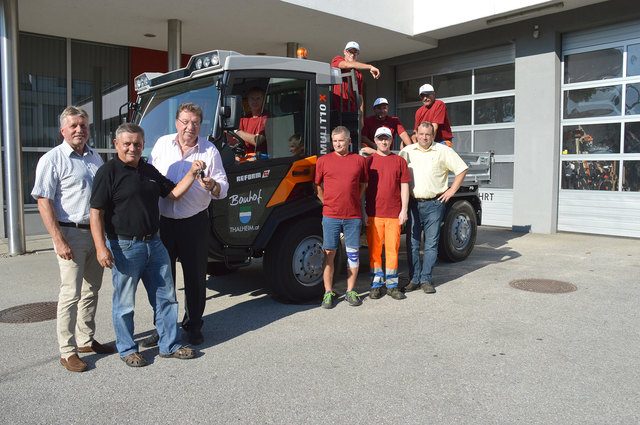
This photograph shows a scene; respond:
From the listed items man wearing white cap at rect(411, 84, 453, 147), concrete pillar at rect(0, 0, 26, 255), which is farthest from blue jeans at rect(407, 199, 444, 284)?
concrete pillar at rect(0, 0, 26, 255)

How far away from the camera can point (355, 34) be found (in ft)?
38.9

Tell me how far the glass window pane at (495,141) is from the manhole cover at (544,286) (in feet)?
20.0

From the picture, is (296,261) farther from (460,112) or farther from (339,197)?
(460,112)

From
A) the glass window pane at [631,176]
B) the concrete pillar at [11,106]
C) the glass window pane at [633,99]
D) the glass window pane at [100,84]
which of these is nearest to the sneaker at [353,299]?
the concrete pillar at [11,106]

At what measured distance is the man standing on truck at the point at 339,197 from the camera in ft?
17.2

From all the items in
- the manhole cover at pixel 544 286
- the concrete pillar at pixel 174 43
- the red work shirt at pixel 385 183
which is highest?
the concrete pillar at pixel 174 43

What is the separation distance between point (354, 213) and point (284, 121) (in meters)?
1.16

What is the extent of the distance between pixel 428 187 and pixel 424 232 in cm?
55

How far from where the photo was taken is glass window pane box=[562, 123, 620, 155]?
34.0 ft

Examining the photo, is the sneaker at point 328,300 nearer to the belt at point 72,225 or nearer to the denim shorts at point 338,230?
the denim shorts at point 338,230

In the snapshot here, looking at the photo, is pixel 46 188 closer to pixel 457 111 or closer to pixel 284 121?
pixel 284 121

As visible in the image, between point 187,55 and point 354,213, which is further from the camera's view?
point 187,55

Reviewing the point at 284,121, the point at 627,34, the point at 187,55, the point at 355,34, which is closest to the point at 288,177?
the point at 284,121

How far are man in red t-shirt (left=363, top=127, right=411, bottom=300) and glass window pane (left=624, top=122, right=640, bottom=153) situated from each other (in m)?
6.74
